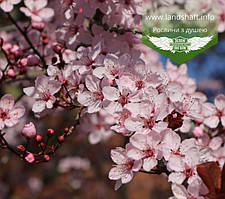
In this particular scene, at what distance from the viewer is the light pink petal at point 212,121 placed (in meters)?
2.05

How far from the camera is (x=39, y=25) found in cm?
225

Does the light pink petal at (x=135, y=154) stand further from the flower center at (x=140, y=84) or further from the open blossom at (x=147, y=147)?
the flower center at (x=140, y=84)

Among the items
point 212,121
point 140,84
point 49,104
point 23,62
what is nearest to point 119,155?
point 140,84

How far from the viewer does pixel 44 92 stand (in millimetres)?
1835

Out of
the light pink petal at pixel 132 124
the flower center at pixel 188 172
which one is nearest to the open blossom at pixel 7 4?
the light pink petal at pixel 132 124

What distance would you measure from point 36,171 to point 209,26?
5.18m

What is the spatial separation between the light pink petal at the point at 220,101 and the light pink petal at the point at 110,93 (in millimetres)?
572

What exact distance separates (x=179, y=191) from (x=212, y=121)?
0.58m

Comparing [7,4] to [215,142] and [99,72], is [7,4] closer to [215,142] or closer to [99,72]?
[99,72]

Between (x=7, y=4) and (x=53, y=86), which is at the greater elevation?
(x=7, y=4)

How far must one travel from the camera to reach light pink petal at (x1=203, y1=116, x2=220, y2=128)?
80.7 inches

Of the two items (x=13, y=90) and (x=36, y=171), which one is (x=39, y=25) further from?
(x=36, y=171)

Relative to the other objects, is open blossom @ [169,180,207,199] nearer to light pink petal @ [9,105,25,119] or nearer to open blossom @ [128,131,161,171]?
open blossom @ [128,131,161,171]

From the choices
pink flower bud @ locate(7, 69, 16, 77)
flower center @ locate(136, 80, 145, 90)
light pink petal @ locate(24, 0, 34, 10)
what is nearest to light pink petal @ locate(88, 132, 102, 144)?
pink flower bud @ locate(7, 69, 16, 77)
